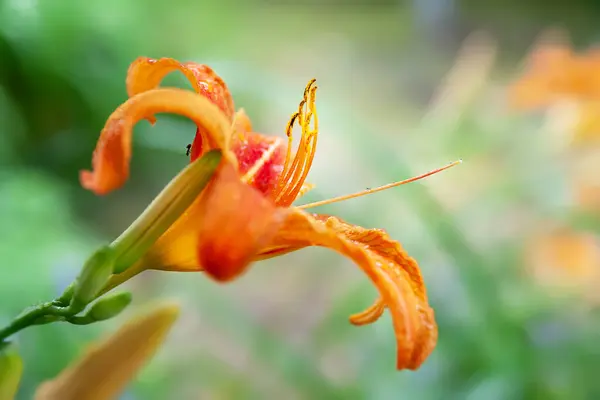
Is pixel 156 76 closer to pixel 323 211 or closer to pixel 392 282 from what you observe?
pixel 392 282

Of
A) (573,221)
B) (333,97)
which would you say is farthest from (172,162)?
(573,221)

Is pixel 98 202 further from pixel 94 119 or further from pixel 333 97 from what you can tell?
pixel 333 97

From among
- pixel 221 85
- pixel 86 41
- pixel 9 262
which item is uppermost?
pixel 221 85

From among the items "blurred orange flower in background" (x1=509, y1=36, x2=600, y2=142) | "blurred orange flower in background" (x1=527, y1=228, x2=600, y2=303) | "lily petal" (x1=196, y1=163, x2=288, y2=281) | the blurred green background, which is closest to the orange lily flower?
"lily petal" (x1=196, y1=163, x2=288, y2=281)

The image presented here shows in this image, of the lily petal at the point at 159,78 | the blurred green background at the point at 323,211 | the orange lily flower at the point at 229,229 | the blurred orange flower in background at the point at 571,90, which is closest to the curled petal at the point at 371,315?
the orange lily flower at the point at 229,229

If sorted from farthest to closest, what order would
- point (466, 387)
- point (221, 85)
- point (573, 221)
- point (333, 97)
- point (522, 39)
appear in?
point (522, 39) < point (333, 97) < point (573, 221) < point (466, 387) < point (221, 85)

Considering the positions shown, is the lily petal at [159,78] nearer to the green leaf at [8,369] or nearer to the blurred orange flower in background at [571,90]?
the green leaf at [8,369]
